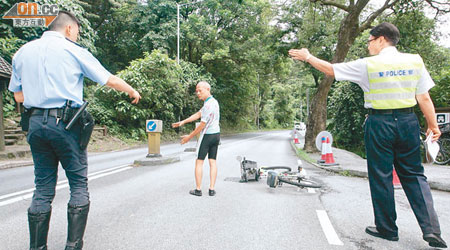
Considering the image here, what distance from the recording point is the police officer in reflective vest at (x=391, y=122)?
9.01ft

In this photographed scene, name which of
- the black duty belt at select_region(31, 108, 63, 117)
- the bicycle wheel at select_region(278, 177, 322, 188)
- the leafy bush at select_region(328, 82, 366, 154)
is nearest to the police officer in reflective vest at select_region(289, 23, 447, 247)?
the bicycle wheel at select_region(278, 177, 322, 188)

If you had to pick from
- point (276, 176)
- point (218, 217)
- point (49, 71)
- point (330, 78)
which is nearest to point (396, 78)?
point (218, 217)

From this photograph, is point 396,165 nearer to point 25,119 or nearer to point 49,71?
point 49,71

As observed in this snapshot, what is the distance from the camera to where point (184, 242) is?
8.95ft

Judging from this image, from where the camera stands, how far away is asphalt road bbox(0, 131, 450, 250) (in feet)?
9.04

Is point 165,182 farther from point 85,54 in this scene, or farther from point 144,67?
point 144,67

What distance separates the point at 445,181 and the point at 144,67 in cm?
1607

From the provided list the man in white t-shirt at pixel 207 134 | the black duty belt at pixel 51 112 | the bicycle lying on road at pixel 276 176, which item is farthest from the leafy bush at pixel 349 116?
the black duty belt at pixel 51 112

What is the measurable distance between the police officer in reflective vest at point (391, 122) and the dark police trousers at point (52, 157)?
2.36m

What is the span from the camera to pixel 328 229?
3.12 m

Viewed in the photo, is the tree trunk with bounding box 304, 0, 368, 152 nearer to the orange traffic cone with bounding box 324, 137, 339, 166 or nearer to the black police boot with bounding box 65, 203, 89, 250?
the orange traffic cone with bounding box 324, 137, 339, 166

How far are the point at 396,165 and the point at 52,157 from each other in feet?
10.7

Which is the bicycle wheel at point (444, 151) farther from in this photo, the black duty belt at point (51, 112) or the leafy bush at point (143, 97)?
the leafy bush at point (143, 97)

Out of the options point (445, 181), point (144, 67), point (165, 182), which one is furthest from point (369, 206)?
point (144, 67)
